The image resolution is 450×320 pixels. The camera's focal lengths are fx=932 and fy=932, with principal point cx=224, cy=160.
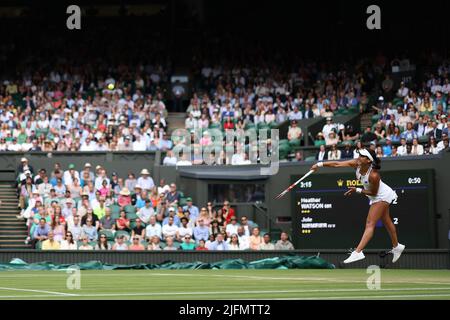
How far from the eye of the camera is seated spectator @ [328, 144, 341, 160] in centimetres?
2969

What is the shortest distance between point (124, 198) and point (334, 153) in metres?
7.30

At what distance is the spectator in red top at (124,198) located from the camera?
103 ft

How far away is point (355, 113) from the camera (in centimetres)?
3512

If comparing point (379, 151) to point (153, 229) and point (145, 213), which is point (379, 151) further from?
point (145, 213)

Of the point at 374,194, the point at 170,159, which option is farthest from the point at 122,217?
the point at 374,194

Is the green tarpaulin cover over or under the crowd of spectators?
under

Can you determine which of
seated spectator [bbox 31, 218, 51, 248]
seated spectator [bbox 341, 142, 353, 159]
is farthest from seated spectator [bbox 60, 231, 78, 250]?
seated spectator [bbox 341, 142, 353, 159]

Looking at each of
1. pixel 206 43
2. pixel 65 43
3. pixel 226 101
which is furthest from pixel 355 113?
pixel 65 43

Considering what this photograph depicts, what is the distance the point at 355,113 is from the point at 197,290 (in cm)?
2368

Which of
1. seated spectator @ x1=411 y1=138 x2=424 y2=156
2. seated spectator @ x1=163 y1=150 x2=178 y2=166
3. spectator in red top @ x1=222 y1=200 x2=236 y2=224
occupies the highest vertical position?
seated spectator @ x1=411 y1=138 x2=424 y2=156

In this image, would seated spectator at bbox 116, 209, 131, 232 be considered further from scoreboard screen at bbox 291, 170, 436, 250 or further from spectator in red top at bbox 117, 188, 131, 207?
scoreboard screen at bbox 291, 170, 436, 250

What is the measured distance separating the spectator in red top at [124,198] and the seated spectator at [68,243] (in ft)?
10.7

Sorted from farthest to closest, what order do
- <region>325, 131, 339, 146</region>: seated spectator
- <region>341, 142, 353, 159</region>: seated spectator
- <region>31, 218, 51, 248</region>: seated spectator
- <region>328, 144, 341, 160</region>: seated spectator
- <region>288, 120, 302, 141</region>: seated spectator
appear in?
1. <region>288, 120, 302, 141</region>: seated spectator
2. <region>325, 131, 339, 146</region>: seated spectator
3. <region>328, 144, 341, 160</region>: seated spectator
4. <region>341, 142, 353, 159</region>: seated spectator
5. <region>31, 218, 51, 248</region>: seated spectator
